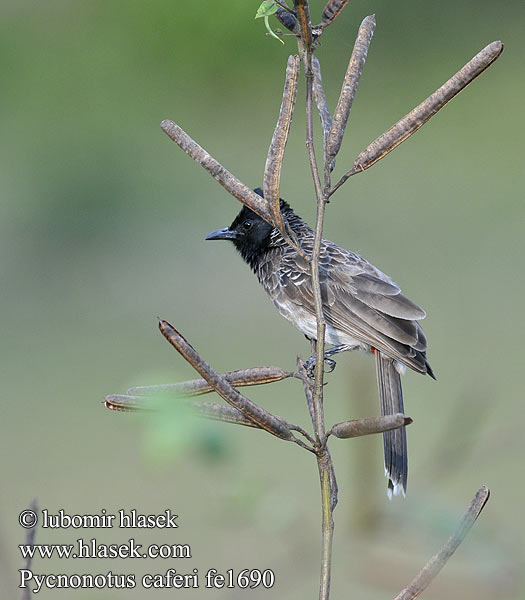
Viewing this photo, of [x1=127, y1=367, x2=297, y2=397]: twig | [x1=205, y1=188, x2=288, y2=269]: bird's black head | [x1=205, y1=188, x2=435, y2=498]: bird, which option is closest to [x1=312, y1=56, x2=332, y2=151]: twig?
[x1=127, y1=367, x2=297, y2=397]: twig

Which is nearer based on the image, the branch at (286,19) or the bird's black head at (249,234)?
the branch at (286,19)

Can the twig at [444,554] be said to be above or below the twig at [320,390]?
below

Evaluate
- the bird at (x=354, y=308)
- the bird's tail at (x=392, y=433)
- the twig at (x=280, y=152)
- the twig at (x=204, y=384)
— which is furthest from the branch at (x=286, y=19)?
the bird's tail at (x=392, y=433)

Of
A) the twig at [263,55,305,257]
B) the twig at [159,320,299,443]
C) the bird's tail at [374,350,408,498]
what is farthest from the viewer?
the bird's tail at [374,350,408,498]

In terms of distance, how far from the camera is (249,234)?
5.75 ft

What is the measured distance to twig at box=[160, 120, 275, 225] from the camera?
56cm

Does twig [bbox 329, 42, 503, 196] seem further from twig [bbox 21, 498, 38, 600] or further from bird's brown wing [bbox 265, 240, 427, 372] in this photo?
bird's brown wing [bbox 265, 240, 427, 372]

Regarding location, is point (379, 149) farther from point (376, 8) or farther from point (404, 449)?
point (376, 8)

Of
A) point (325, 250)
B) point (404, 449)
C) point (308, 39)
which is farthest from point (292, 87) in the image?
point (325, 250)

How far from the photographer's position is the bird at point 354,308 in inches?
56.2

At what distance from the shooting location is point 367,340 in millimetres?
1487

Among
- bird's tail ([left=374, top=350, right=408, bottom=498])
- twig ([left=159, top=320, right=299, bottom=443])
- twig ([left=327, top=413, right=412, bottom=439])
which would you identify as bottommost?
twig ([left=327, top=413, right=412, bottom=439])

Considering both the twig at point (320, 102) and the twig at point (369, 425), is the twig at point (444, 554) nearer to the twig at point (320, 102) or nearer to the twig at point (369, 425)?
the twig at point (369, 425)

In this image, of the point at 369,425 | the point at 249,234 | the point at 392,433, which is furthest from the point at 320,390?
the point at 249,234
